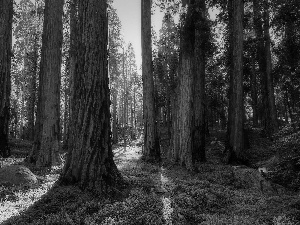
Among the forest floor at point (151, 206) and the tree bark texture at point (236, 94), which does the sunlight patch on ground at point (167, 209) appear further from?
the tree bark texture at point (236, 94)

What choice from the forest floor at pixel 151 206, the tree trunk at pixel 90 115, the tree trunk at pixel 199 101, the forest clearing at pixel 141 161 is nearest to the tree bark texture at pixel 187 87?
the forest clearing at pixel 141 161

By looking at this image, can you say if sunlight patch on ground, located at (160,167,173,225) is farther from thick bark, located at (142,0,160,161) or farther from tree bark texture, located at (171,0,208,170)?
thick bark, located at (142,0,160,161)

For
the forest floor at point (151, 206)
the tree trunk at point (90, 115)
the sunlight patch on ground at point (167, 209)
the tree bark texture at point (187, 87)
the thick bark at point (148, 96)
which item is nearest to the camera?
the forest floor at point (151, 206)

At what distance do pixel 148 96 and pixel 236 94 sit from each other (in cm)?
408

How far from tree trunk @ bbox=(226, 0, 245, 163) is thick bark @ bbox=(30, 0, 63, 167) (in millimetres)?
7258

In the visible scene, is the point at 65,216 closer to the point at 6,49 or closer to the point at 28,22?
the point at 6,49

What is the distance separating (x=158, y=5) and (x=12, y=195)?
10238 mm

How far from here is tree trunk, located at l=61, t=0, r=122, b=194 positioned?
6.07 metres

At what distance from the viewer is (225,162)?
12266 millimetres

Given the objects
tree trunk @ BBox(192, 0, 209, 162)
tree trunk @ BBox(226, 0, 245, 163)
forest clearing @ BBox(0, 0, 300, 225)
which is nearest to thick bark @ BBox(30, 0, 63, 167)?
forest clearing @ BBox(0, 0, 300, 225)

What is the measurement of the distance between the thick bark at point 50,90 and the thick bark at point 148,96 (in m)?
4.41

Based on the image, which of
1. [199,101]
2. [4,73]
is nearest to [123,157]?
[199,101]

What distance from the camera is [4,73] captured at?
1200 cm

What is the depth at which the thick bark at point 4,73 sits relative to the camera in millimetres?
11846
